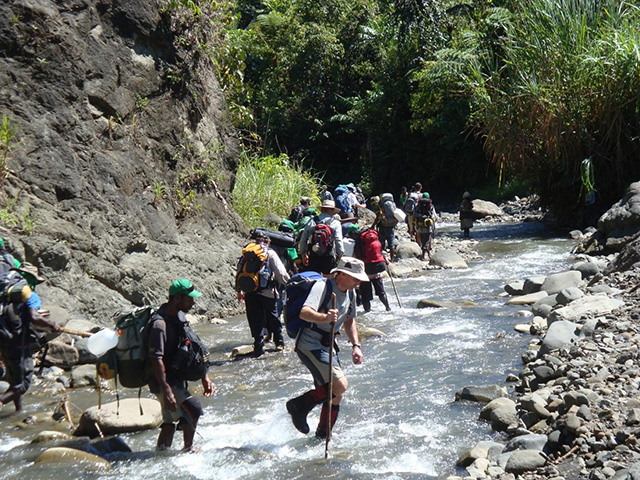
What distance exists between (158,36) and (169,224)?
342cm

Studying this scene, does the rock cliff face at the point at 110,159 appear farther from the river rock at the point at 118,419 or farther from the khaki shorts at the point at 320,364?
the khaki shorts at the point at 320,364

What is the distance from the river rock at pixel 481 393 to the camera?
7.29 metres

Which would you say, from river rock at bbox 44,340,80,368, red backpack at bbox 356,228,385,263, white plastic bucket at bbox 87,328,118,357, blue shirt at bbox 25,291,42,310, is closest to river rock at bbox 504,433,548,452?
white plastic bucket at bbox 87,328,118,357

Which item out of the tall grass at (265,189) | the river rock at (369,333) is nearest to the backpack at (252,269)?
the river rock at (369,333)

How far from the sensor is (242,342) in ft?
35.4

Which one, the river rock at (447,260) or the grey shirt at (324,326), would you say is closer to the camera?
the grey shirt at (324,326)

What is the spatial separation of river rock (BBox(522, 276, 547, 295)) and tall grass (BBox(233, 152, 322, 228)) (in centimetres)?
594

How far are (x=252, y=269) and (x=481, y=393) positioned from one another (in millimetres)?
3440

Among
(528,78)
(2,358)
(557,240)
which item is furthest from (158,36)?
(557,240)

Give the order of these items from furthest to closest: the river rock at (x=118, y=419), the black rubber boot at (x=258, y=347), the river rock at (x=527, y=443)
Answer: the black rubber boot at (x=258, y=347) < the river rock at (x=118, y=419) < the river rock at (x=527, y=443)

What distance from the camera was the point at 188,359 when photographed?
5.88 meters

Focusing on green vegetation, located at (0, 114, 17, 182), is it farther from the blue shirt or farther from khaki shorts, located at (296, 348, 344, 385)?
khaki shorts, located at (296, 348, 344, 385)

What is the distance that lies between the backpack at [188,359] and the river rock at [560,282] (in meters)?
8.22

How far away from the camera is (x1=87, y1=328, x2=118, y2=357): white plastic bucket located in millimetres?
5785
